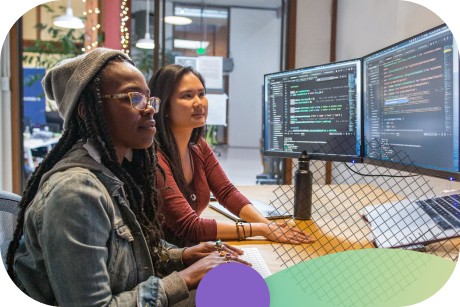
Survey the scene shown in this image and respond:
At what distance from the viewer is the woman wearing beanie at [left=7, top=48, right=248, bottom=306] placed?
0.75 m

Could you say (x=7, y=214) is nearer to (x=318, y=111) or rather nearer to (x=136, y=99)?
(x=136, y=99)

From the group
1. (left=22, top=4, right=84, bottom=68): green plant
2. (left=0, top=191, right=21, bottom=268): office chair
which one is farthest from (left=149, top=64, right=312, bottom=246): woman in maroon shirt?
(left=22, top=4, right=84, bottom=68): green plant

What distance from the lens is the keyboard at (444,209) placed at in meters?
1.09

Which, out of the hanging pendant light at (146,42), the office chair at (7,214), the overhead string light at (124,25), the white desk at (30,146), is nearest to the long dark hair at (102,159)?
the office chair at (7,214)

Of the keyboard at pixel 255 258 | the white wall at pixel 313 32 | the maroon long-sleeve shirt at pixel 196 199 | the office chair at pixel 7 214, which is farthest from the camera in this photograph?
the white wall at pixel 313 32

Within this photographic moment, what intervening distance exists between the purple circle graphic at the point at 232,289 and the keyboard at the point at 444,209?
69 cm

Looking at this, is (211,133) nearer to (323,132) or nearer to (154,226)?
(323,132)

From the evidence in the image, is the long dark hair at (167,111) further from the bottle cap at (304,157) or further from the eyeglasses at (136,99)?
the eyeglasses at (136,99)

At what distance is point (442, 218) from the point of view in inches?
43.9

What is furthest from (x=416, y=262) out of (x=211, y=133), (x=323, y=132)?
(x=211, y=133)

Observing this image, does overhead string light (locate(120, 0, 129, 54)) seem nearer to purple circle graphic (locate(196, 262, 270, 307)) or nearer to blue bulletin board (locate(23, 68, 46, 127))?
blue bulletin board (locate(23, 68, 46, 127))

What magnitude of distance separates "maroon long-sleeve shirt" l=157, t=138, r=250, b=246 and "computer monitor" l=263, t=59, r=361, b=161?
0.83 feet

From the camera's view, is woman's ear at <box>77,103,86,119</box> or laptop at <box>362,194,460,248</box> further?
laptop at <box>362,194,460,248</box>

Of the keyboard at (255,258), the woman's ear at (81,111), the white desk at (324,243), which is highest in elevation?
the woman's ear at (81,111)
